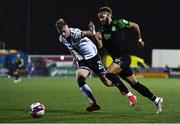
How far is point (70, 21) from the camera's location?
53594 millimetres

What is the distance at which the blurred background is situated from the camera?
171ft

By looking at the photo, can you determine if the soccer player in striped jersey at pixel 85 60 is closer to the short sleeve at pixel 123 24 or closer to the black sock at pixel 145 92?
the black sock at pixel 145 92

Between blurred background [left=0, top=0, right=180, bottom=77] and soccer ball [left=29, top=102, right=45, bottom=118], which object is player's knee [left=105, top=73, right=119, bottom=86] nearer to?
soccer ball [left=29, top=102, right=45, bottom=118]

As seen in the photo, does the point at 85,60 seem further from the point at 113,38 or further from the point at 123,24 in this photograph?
the point at 123,24

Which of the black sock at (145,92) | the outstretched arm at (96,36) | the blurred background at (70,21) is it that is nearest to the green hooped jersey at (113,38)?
the outstretched arm at (96,36)

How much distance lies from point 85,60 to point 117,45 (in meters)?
1.10

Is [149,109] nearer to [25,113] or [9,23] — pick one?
[25,113]

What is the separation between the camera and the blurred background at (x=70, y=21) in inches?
2046

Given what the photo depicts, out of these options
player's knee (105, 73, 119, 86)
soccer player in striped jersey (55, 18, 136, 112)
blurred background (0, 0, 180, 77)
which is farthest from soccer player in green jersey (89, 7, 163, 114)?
blurred background (0, 0, 180, 77)

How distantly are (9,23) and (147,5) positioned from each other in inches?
544

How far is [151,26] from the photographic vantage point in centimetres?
5272

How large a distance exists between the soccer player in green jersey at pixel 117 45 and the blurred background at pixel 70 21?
38446 mm

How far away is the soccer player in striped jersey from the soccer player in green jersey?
0.32 metres

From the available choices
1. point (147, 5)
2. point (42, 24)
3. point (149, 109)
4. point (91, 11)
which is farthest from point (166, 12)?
point (149, 109)
